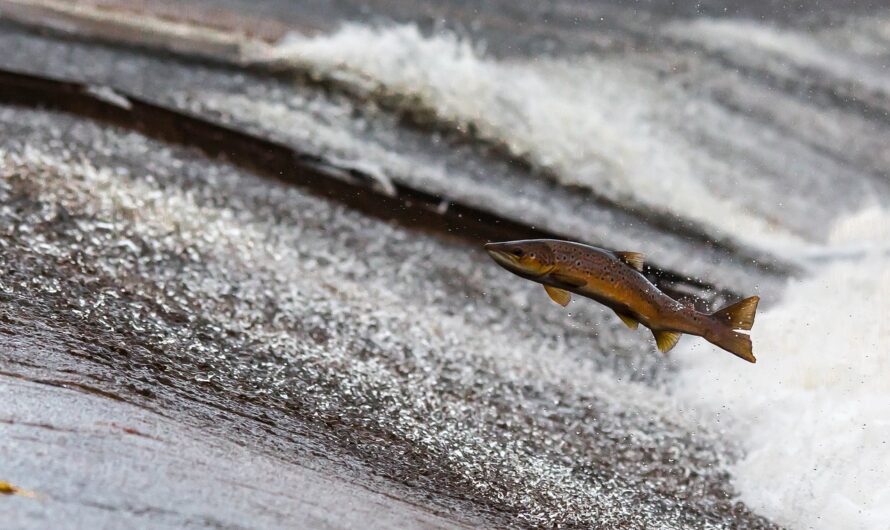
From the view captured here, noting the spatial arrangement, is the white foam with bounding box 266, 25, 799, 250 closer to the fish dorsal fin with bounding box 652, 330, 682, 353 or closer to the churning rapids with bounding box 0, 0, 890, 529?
the churning rapids with bounding box 0, 0, 890, 529

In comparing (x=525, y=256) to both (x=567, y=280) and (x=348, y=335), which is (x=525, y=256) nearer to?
(x=567, y=280)

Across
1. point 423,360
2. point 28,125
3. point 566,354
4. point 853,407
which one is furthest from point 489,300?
point 28,125

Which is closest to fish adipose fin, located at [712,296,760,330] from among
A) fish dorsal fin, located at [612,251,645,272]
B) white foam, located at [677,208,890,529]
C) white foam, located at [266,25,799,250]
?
fish dorsal fin, located at [612,251,645,272]

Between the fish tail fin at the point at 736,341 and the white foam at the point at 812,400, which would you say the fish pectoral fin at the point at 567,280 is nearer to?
the fish tail fin at the point at 736,341

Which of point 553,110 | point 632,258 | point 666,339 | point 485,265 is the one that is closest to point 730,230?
point 553,110

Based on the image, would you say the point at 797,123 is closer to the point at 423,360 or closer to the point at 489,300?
the point at 489,300

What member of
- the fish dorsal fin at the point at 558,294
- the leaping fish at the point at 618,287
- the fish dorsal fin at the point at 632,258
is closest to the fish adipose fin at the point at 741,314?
the leaping fish at the point at 618,287
